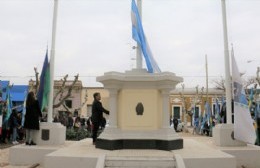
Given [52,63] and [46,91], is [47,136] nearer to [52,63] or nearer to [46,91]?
[46,91]

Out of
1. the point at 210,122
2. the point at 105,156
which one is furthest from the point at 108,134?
the point at 210,122

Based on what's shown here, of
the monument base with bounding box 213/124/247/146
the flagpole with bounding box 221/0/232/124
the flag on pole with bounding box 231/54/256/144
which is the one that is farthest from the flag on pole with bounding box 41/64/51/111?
the flag on pole with bounding box 231/54/256/144

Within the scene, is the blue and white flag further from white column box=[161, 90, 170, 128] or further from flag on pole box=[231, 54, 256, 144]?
flag on pole box=[231, 54, 256, 144]

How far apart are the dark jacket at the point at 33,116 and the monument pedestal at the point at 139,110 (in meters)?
2.12

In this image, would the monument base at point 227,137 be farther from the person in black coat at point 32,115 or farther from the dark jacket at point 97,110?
Result: the person in black coat at point 32,115

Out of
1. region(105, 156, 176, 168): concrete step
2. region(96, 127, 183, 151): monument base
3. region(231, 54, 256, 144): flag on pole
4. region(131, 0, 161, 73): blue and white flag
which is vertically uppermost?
region(131, 0, 161, 73): blue and white flag

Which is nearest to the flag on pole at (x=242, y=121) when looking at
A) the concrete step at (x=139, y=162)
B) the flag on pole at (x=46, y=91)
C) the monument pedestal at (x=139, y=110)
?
the monument pedestal at (x=139, y=110)

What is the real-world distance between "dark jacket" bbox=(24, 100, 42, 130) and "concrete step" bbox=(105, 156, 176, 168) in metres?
3.60

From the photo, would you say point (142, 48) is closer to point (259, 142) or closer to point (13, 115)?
point (259, 142)

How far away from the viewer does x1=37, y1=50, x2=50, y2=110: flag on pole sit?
37.2 feet

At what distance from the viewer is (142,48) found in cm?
1072

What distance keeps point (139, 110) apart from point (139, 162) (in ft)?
7.85

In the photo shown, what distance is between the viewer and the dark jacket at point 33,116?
34.9 ft

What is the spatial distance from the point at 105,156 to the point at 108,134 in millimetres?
1731
